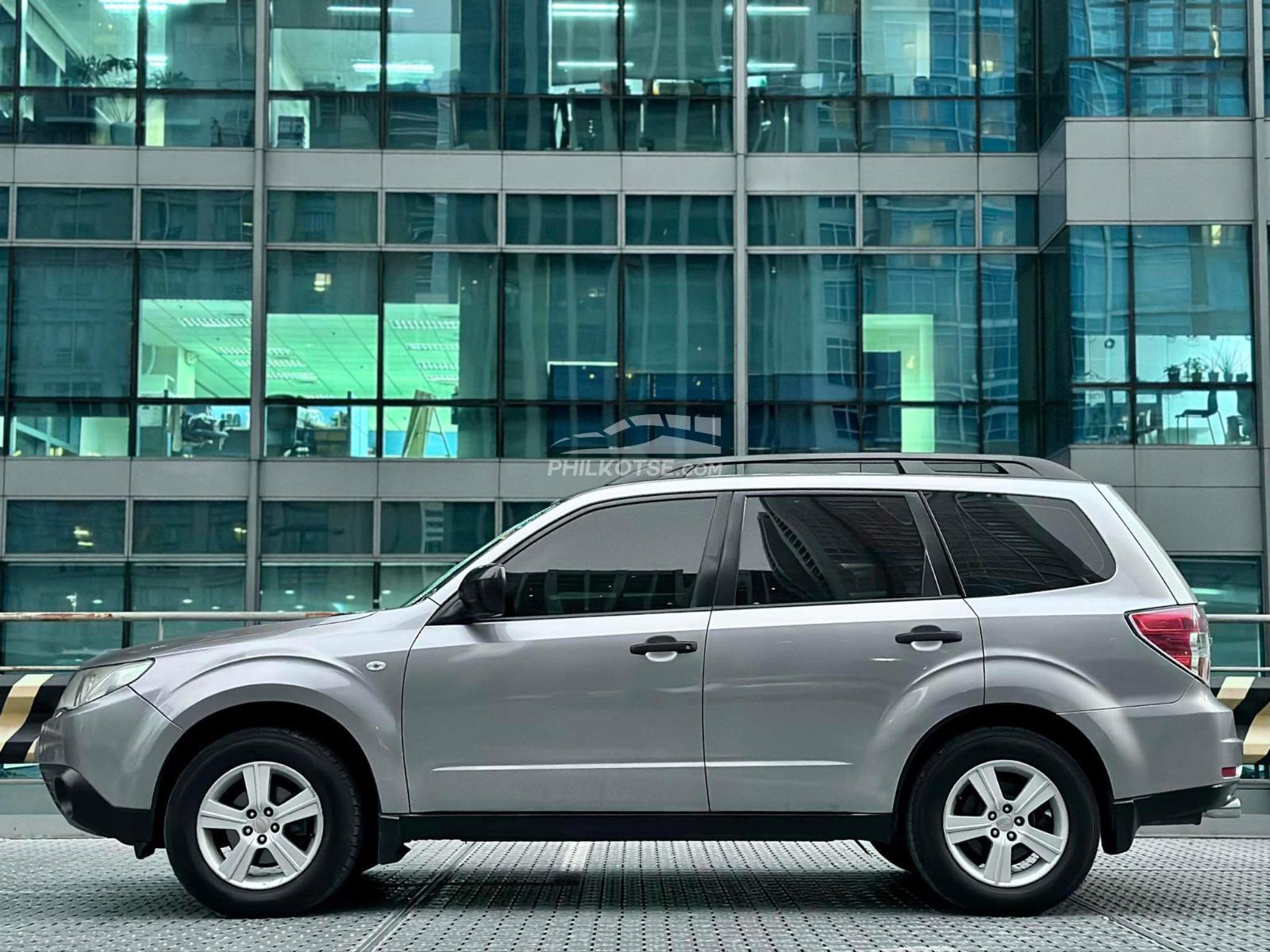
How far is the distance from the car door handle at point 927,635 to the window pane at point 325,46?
1620 cm

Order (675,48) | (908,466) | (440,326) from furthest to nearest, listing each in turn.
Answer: (675,48), (440,326), (908,466)

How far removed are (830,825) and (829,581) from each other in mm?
1006

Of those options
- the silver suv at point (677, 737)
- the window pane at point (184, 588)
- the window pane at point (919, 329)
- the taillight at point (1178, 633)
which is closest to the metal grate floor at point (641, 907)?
the silver suv at point (677, 737)

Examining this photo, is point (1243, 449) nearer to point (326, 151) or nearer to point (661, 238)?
point (661, 238)

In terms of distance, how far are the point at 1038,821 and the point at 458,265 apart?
15.7 m

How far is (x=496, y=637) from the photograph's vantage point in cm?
688

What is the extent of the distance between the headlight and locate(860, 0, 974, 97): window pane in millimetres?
16359

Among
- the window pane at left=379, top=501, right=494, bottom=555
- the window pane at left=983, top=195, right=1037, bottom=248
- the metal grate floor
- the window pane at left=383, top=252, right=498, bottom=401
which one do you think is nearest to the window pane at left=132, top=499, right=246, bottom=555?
the window pane at left=379, top=501, right=494, bottom=555

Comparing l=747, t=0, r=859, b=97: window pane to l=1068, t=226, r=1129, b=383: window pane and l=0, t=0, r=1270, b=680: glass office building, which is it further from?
l=1068, t=226, r=1129, b=383: window pane

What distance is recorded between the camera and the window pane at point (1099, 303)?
2003 centimetres

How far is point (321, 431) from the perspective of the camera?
68.9 ft

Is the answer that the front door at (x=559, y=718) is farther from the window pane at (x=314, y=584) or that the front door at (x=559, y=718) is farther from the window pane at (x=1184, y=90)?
the window pane at (x=1184, y=90)

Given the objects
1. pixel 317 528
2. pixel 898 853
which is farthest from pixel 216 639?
pixel 317 528

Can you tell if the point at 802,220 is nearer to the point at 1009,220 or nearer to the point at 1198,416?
the point at 1009,220
